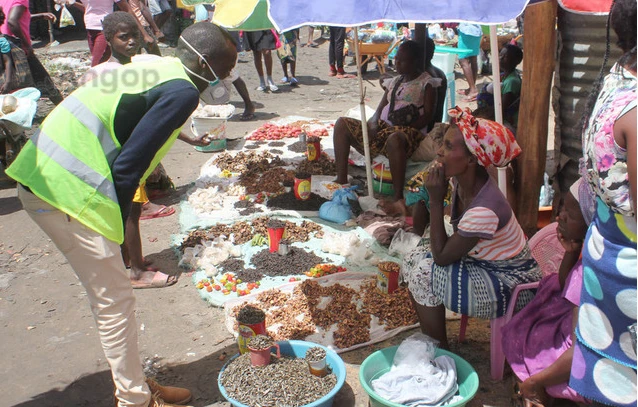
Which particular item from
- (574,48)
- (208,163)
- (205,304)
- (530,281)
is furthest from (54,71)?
(530,281)

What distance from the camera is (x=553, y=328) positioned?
286 cm

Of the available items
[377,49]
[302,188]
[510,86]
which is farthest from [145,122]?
[377,49]

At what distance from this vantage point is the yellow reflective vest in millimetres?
2521

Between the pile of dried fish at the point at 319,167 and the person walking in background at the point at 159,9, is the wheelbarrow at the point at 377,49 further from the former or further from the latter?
the pile of dried fish at the point at 319,167

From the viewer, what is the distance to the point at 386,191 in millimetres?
5906

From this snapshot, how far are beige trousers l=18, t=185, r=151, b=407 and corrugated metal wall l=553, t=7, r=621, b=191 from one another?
3207 mm

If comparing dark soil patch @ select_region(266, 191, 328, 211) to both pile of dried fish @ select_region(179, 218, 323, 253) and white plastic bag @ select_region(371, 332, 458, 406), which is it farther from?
white plastic bag @ select_region(371, 332, 458, 406)

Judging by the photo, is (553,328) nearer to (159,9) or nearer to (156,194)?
(156,194)

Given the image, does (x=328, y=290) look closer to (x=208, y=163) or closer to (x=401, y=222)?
(x=401, y=222)

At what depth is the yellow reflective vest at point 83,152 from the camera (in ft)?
8.27

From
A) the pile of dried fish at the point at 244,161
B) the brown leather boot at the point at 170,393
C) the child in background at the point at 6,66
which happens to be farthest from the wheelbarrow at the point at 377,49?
the brown leather boot at the point at 170,393

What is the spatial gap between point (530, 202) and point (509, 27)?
848 centimetres

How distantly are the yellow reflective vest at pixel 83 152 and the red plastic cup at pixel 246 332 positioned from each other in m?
1.04

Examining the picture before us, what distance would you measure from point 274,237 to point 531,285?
2.14 meters
